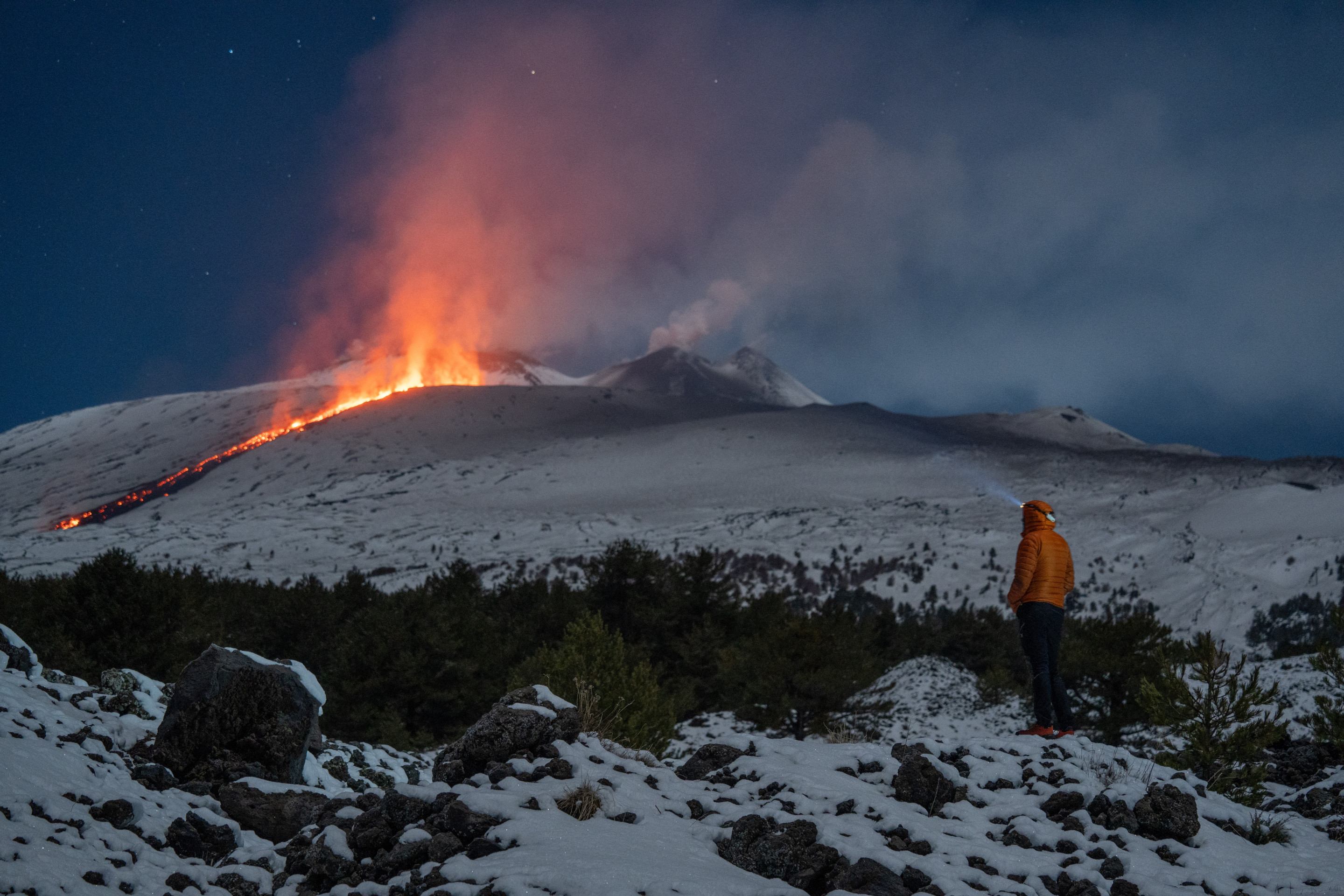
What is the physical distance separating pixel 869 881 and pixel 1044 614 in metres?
3.77

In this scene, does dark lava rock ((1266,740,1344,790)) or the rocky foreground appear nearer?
the rocky foreground

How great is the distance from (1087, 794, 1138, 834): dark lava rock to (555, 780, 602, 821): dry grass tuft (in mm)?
3381

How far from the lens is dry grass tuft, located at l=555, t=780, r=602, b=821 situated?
5.38m

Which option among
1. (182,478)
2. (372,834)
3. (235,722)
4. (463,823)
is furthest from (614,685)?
(182,478)

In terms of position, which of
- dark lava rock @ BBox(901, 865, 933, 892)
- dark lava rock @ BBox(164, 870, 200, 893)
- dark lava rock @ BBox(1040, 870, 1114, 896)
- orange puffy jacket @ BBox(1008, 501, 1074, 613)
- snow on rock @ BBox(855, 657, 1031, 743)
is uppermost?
orange puffy jacket @ BBox(1008, 501, 1074, 613)

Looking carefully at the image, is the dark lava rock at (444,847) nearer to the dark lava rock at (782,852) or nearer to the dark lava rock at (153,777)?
the dark lava rock at (782,852)

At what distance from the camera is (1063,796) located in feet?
19.1

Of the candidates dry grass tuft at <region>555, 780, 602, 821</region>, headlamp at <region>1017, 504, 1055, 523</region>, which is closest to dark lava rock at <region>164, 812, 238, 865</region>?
dry grass tuft at <region>555, 780, 602, 821</region>

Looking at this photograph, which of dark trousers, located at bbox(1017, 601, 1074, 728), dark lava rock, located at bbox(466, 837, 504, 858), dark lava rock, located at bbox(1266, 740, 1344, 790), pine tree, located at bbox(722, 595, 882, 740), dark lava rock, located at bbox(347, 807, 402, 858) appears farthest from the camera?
pine tree, located at bbox(722, 595, 882, 740)

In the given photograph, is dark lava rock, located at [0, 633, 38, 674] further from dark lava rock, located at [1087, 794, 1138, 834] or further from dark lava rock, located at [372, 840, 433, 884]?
dark lava rock, located at [1087, 794, 1138, 834]

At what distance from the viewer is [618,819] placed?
543cm

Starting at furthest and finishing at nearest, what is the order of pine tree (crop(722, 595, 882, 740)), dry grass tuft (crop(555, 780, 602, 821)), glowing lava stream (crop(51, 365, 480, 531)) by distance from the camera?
glowing lava stream (crop(51, 365, 480, 531)), pine tree (crop(722, 595, 882, 740)), dry grass tuft (crop(555, 780, 602, 821))

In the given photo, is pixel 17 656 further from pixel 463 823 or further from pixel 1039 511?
pixel 1039 511

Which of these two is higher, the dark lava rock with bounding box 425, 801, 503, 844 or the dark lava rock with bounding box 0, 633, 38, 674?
the dark lava rock with bounding box 0, 633, 38, 674
